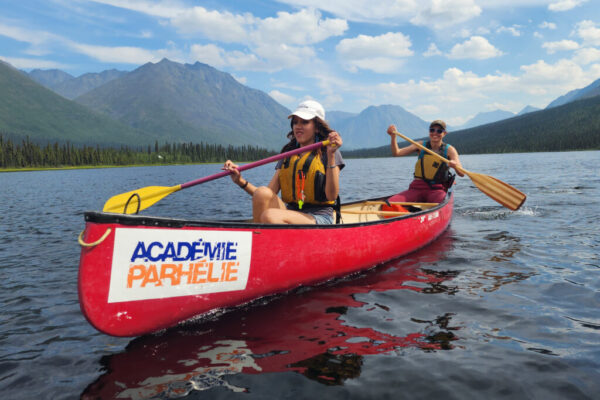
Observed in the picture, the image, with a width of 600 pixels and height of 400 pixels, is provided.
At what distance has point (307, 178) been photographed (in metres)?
5.74

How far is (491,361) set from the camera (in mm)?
3713

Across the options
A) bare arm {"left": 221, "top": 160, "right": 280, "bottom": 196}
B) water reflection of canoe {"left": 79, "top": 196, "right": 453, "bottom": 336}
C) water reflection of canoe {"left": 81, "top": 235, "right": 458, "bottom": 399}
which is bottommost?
water reflection of canoe {"left": 81, "top": 235, "right": 458, "bottom": 399}

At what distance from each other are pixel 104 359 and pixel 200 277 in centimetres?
127

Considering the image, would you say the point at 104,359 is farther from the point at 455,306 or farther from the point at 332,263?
the point at 455,306

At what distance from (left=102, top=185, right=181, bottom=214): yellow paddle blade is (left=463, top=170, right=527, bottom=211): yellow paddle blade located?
24.7 feet

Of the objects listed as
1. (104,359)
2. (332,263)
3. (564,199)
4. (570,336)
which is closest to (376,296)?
(332,263)

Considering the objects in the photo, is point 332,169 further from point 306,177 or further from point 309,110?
point 309,110

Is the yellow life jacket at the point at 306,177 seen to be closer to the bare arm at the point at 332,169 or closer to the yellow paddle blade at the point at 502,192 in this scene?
the bare arm at the point at 332,169

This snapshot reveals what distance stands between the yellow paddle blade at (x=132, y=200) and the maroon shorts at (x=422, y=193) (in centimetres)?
734

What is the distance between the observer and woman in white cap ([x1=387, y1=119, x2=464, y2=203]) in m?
9.79

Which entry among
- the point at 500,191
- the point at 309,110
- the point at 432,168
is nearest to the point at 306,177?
the point at 309,110

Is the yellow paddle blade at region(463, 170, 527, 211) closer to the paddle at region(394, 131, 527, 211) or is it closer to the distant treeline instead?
the paddle at region(394, 131, 527, 211)

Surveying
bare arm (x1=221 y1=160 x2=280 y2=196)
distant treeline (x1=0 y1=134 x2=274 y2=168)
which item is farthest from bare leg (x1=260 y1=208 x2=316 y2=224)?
distant treeline (x1=0 y1=134 x2=274 y2=168)

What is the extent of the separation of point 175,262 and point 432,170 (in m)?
8.25
